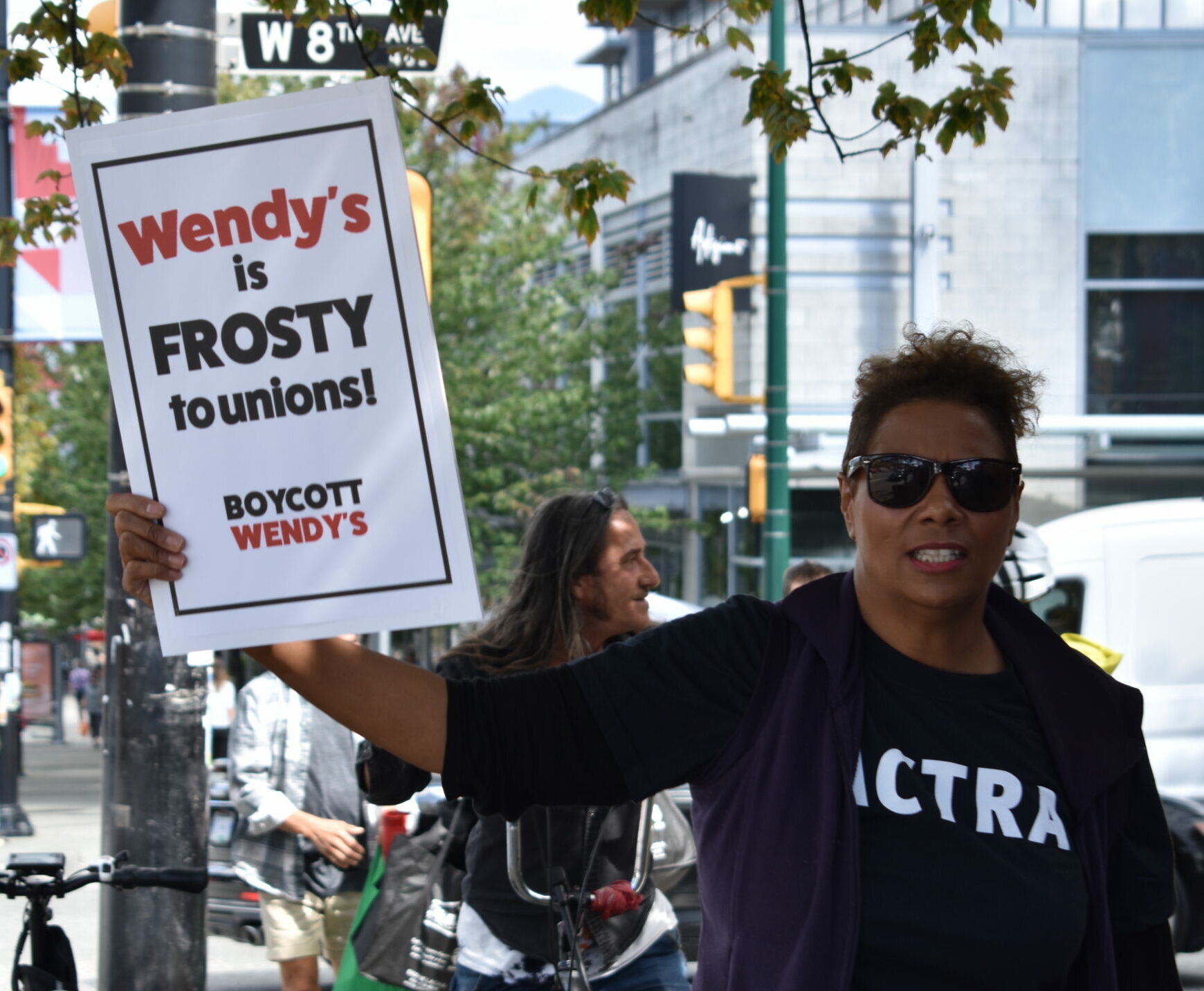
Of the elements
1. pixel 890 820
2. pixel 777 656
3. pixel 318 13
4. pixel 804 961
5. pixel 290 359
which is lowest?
pixel 804 961

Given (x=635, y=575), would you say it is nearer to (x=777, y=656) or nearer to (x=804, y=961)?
(x=777, y=656)

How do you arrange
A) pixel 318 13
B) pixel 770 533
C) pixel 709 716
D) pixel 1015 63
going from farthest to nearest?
1. pixel 1015 63
2. pixel 770 533
3. pixel 318 13
4. pixel 709 716

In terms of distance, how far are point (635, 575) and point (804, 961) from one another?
6.58 ft

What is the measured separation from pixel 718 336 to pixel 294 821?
6361 millimetres

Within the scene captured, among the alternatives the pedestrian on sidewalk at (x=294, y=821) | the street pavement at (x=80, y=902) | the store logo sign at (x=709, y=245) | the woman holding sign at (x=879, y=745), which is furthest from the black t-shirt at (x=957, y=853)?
the store logo sign at (x=709, y=245)

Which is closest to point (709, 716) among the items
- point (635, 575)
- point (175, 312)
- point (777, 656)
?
point (777, 656)

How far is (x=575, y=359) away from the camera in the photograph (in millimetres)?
22938

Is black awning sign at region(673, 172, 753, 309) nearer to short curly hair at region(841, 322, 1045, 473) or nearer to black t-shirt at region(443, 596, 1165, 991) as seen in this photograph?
short curly hair at region(841, 322, 1045, 473)

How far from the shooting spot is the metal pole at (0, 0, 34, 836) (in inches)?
547

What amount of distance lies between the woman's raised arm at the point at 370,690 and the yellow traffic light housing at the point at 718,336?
945cm

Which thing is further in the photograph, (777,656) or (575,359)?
(575,359)

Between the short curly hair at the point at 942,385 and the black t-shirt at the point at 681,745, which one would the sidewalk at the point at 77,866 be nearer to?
the black t-shirt at the point at 681,745

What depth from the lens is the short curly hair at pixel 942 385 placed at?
8.08 feet

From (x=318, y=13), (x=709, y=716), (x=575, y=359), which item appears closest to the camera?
(x=709, y=716)
